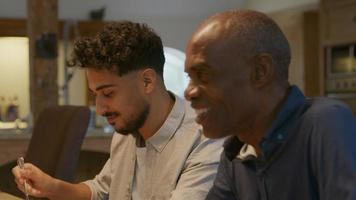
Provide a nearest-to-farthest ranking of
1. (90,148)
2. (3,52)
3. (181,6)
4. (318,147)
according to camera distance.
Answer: (318,147) → (90,148) → (3,52) → (181,6)

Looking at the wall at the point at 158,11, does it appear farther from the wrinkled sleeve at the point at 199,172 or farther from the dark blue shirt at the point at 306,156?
the dark blue shirt at the point at 306,156

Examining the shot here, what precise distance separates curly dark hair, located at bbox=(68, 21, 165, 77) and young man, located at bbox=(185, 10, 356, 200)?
0.59m

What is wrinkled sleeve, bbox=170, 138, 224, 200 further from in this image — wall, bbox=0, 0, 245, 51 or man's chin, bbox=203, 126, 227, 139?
Result: wall, bbox=0, 0, 245, 51

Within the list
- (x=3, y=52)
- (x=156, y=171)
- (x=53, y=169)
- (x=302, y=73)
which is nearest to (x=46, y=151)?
(x=53, y=169)

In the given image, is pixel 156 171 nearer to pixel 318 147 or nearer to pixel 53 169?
pixel 318 147

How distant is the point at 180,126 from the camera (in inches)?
63.9

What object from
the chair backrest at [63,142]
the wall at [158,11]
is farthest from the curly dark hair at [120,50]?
the wall at [158,11]

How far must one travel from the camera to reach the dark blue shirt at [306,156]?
973 mm

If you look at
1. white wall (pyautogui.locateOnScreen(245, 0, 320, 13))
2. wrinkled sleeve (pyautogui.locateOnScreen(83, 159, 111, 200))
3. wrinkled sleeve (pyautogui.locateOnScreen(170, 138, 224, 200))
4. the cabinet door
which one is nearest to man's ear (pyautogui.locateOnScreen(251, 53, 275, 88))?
wrinkled sleeve (pyautogui.locateOnScreen(170, 138, 224, 200))

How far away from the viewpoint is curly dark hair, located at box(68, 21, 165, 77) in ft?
5.30

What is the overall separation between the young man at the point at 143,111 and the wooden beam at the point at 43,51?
328cm

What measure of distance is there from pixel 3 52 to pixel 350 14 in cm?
392

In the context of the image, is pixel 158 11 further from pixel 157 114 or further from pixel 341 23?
pixel 157 114

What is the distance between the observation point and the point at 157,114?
1.64 meters
